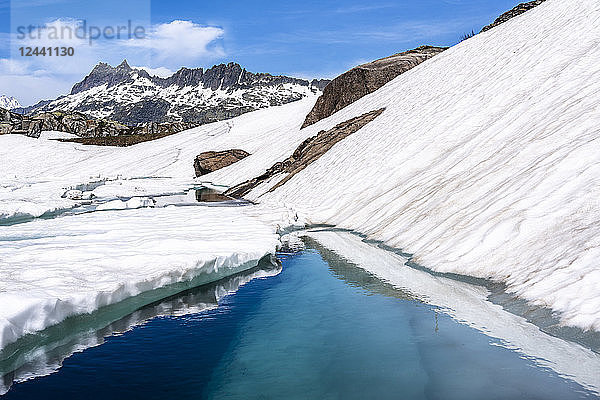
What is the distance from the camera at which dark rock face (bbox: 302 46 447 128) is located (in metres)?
42.1

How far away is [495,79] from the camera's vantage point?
20828mm

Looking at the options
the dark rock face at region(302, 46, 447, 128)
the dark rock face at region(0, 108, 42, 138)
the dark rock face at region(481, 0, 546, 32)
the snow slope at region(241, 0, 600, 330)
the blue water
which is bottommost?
the blue water

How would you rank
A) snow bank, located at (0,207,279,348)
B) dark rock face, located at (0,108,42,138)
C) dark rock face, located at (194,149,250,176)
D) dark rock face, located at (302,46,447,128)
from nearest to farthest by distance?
snow bank, located at (0,207,279,348)
dark rock face, located at (302,46,447,128)
dark rock face, located at (194,149,250,176)
dark rock face, located at (0,108,42,138)

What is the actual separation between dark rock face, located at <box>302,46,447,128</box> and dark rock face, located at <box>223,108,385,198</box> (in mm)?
13841

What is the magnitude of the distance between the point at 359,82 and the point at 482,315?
1496 inches

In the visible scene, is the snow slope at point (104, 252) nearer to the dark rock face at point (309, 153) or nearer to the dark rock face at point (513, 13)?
the dark rock face at point (309, 153)

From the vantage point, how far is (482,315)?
6574 mm

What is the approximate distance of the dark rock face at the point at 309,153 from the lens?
25.6 meters

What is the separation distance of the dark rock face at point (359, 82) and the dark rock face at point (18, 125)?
55.6m

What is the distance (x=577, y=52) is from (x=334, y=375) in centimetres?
1855

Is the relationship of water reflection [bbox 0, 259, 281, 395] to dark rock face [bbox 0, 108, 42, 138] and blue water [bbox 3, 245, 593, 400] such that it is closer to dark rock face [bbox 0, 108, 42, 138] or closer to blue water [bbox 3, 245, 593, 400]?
blue water [bbox 3, 245, 593, 400]

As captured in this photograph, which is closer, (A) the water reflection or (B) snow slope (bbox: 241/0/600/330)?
(A) the water reflection

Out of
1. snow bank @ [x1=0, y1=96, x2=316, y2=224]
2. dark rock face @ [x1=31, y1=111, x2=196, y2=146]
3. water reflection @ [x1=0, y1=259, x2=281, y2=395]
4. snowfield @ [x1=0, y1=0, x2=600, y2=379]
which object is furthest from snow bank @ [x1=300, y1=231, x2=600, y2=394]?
dark rock face @ [x1=31, y1=111, x2=196, y2=146]

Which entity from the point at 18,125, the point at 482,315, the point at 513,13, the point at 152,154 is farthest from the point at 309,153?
the point at 18,125
